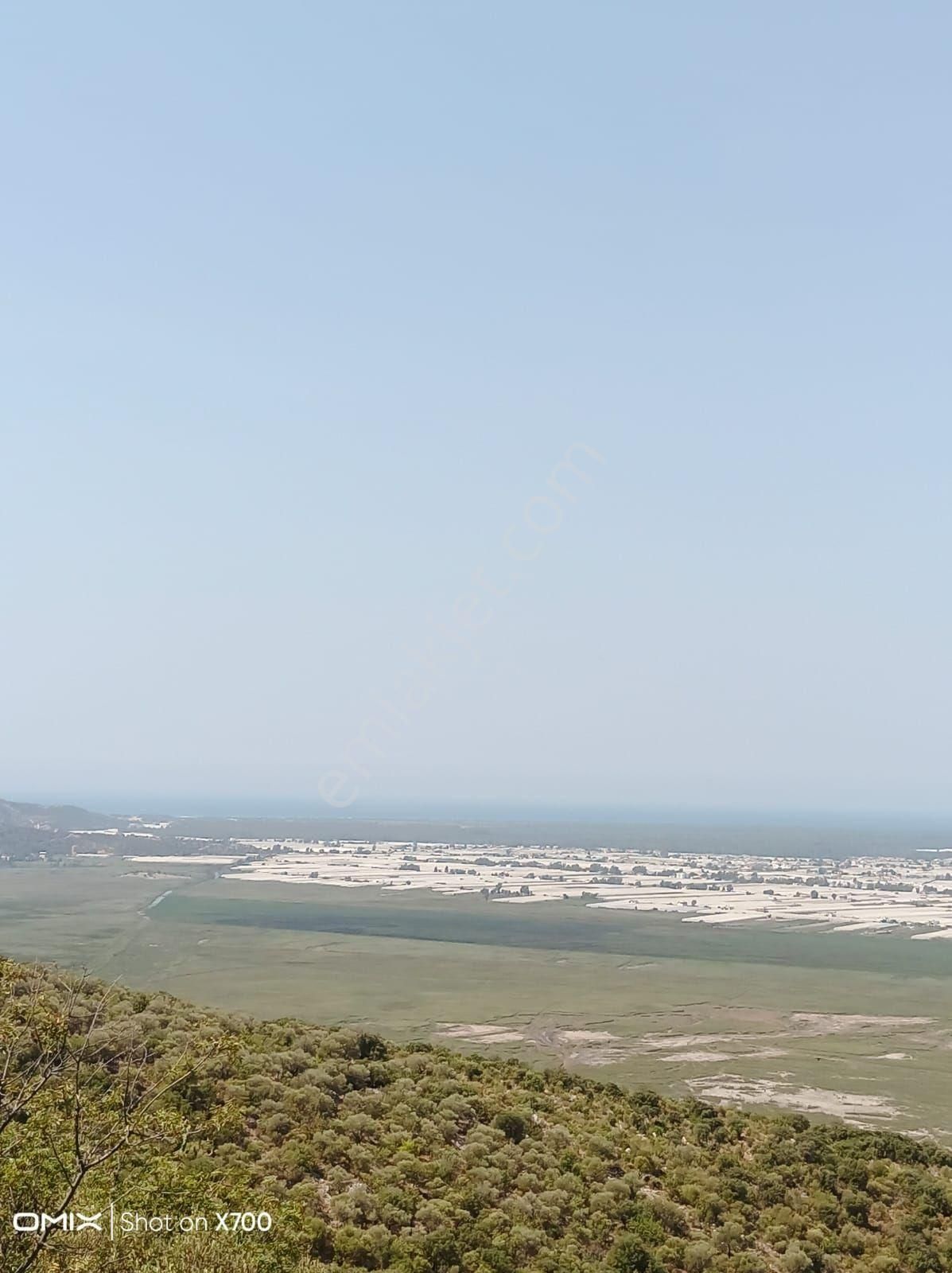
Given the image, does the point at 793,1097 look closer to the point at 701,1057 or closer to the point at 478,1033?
the point at 701,1057

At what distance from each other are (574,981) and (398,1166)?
202ft

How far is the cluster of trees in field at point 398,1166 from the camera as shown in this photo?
611 inches

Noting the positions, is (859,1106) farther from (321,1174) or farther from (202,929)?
(202,929)

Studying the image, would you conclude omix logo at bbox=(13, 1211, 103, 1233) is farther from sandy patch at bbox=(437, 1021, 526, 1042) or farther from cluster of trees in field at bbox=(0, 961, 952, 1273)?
sandy patch at bbox=(437, 1021, 526, 1042)

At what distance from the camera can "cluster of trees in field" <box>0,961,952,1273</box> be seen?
1552cm

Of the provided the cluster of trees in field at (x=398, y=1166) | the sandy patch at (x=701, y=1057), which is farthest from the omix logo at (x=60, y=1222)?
the sandy patch at (x=701, y=1057)

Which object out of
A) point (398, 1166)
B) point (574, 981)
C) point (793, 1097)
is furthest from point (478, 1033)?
point (398, 1166)

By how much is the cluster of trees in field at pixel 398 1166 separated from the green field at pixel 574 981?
1956cm

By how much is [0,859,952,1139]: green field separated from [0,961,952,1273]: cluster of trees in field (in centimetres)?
1956

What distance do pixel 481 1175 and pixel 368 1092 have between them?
5786 mm

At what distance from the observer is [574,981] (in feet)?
273

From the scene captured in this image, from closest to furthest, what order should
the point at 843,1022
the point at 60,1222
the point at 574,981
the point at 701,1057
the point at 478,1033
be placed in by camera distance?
the point at 60,1222
the point at 701,1057
the point at 478,1033
the point at 843,1022
the point at 574,981

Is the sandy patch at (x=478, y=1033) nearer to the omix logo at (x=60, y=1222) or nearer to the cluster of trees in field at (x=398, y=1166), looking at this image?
the cluster of trees in field at (x=398, y=1166)

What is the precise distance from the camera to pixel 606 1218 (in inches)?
952
